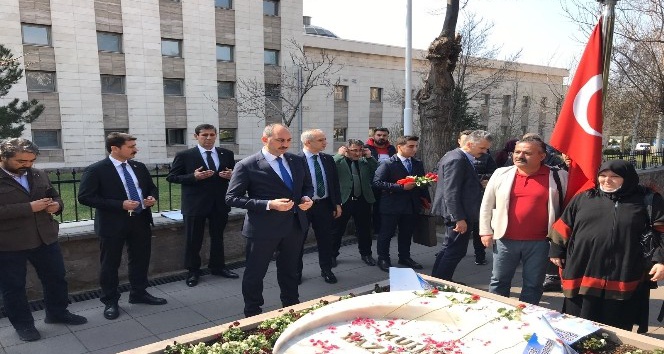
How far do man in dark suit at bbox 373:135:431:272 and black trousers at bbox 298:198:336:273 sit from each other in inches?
31.8

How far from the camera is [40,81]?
24266 mm

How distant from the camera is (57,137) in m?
25.3

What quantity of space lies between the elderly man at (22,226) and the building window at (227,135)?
2548 cm

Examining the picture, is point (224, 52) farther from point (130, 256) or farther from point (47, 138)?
point (130, 256)

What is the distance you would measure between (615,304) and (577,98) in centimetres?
179

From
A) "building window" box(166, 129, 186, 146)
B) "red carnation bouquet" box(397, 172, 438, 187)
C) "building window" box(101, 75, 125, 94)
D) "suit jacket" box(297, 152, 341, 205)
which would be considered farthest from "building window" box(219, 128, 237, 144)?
"red carnation bouquet" box(397, 172, 438, 187)

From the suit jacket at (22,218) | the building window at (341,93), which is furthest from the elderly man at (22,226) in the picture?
the building window at (341,93)

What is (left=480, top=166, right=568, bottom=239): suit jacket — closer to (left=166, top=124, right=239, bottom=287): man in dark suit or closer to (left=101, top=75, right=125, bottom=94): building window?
(left=166, top=124, right=239, bottom=287): man in dark suit

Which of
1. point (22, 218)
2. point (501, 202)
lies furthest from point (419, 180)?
point (22, 218)

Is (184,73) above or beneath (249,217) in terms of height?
above

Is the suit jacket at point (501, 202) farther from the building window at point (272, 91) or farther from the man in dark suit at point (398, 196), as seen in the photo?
the building window at point (272, 91)

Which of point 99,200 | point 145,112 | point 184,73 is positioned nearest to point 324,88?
point 184,73

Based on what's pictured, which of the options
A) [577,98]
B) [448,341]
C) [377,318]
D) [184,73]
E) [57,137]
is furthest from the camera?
[184,73]

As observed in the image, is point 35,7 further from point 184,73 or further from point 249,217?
point 249,217
